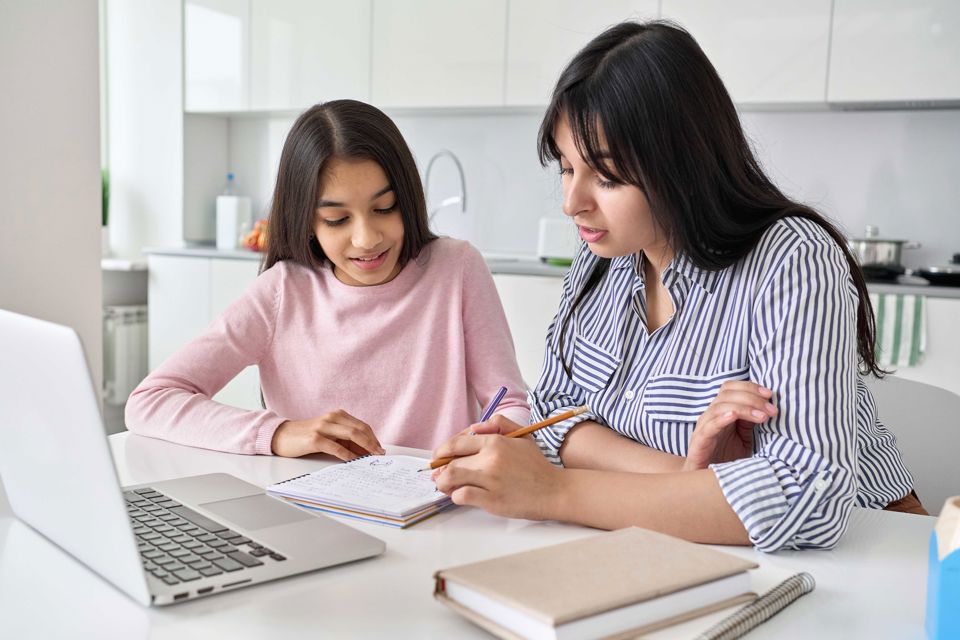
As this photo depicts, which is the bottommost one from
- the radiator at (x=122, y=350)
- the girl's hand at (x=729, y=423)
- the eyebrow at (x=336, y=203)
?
the radiator at (x=122, y=350)

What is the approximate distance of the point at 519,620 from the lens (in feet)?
2.10

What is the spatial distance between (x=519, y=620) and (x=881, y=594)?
35 cm

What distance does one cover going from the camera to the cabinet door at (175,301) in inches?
158

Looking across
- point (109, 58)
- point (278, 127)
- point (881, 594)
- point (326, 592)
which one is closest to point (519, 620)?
point (326, 592)

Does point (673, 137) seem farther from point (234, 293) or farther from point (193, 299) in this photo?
point (193, 299)

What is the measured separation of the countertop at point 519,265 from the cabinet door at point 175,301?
0.12 ft

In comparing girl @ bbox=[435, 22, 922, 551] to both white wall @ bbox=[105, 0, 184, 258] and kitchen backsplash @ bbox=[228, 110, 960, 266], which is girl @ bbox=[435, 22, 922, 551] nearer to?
kitchen backsplash @ bbox=[228, 110, 960, 266]

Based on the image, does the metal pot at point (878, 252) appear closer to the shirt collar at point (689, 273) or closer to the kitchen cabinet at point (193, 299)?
the shirt collar at point (689, 273)

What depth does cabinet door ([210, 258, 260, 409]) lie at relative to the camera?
3.88 metres

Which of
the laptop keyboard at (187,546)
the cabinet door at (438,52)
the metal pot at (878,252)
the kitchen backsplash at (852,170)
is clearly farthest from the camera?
the cabinet door at (438,52)

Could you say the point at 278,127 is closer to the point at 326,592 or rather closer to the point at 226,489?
the point at 226,489

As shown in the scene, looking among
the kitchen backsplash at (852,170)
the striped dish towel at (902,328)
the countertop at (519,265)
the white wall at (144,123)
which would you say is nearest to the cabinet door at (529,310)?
the countertop at (519,265)

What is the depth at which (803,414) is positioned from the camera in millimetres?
924

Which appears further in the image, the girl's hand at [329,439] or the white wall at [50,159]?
the white wall at [50,159]
